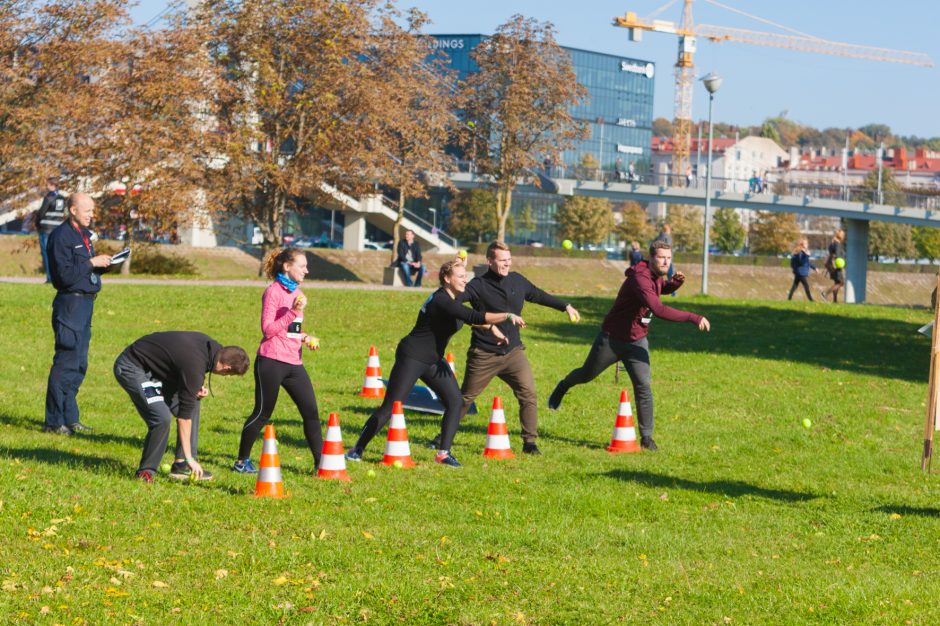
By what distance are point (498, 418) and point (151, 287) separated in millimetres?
17541

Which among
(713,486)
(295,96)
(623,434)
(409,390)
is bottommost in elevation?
(713,486)

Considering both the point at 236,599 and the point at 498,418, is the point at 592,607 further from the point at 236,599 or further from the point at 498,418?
the point at 498,418

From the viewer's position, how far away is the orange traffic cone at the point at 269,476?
8.91 m

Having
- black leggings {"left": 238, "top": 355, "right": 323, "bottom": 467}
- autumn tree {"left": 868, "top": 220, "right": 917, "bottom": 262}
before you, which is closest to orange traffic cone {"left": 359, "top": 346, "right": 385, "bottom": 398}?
black leggings {"left": 238, "top": 355, "right": 323, "bottom": 467}

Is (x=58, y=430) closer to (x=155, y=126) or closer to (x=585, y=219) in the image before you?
(x=155, y=126)

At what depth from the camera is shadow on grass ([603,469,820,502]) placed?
32.9 feet

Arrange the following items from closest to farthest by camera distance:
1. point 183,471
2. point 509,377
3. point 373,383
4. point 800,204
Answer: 1. point 183,471
2. point 509,377
3. point 373,383
4. point 800,204

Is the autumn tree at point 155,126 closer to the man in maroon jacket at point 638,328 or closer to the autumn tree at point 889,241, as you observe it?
the man in maroon jacket at point 638,328

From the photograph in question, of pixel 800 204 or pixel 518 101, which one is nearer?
pixel 518 101

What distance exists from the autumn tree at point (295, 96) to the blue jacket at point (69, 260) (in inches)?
1057

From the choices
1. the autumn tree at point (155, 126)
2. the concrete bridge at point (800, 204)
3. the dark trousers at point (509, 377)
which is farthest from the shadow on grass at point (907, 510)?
the concrete bridge at point (800, 204)

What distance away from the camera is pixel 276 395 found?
31.1 ft

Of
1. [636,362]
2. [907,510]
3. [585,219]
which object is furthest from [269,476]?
[585,219]

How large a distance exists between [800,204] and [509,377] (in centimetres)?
6452
